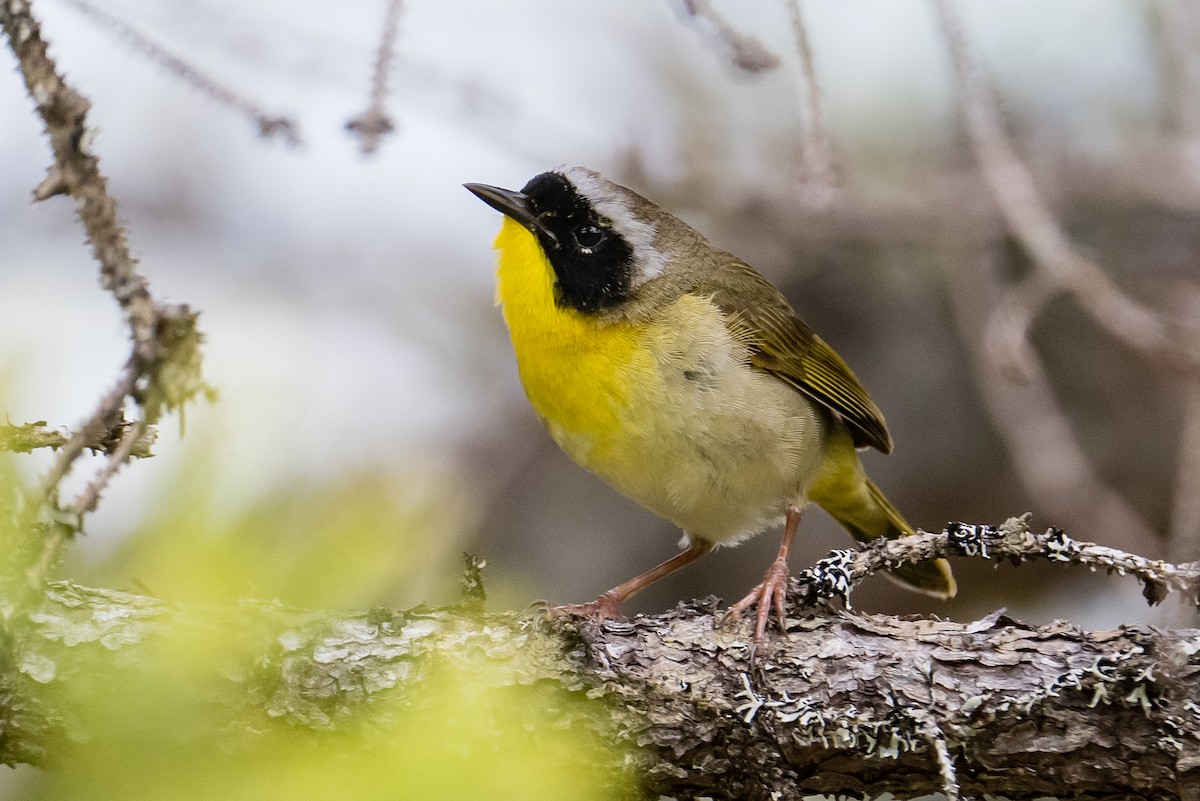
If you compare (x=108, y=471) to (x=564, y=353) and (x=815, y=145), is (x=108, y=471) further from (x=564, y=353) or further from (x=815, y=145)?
(x=564, y=353)

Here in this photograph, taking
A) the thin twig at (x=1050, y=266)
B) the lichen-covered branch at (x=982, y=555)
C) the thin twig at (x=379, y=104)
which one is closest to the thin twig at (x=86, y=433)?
the thin twig at (x=379, y=104)

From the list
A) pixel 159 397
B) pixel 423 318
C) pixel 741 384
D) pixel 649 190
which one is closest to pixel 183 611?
pixel 159 397

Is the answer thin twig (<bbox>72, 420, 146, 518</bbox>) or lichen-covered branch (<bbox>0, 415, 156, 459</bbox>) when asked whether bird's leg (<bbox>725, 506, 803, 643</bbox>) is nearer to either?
lichen-covered branch (<bbox>0, 415, 156, 459</bbox>)

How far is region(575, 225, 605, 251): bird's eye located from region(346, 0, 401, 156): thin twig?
5.06ft

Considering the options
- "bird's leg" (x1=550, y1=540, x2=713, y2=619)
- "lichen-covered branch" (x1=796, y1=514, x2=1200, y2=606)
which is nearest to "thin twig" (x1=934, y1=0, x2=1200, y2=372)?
"lichen-covered branch" (x1=796, y1=514, x2=1200, y2=606)

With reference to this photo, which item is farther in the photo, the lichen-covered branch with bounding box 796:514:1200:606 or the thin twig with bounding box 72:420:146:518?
the lichen-covered branch with bounding box 796:514:1200:606

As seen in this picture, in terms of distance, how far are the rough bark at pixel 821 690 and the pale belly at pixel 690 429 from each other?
28.6 inches

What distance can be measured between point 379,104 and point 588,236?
1.66 meters

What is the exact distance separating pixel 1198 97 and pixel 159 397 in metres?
5.05

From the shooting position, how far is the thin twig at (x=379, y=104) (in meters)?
1.95

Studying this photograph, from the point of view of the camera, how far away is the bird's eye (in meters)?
3.64

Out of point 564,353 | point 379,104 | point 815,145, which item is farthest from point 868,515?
point 379,104

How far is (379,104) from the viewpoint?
80.0 inches

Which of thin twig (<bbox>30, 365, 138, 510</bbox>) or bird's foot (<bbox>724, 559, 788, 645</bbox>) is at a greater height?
bird's foot (<bbox>724, 559, 788, 645</bbox>)
